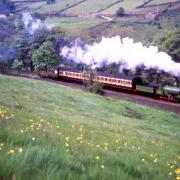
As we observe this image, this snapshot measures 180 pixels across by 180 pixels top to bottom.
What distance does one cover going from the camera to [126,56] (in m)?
64.4

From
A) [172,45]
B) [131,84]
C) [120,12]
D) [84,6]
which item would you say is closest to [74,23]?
[120,12]

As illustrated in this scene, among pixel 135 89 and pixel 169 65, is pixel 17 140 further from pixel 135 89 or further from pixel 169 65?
pixel 169 65

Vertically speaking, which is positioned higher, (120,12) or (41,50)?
(120,12)

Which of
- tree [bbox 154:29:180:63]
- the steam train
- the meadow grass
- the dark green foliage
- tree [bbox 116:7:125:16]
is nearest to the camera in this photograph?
the steam train

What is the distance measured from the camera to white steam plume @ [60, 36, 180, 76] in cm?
5795

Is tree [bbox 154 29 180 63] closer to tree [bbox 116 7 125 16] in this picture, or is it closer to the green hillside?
the green hillside

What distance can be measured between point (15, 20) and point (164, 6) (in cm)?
5529

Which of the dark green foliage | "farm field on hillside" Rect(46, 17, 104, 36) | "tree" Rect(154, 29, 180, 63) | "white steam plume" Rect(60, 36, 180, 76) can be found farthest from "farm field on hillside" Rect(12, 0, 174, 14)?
"white steam plume" Rect(60, 36, 180, 76)

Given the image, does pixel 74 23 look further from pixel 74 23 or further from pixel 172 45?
pixel 172 45

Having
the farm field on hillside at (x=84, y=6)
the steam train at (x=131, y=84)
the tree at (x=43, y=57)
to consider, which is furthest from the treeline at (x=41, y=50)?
the farm field on hillside at (x=84, y=6)

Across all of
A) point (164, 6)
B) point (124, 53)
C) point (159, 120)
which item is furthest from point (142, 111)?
point (164, 6)

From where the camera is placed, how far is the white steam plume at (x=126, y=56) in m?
57.9

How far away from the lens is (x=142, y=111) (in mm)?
41406

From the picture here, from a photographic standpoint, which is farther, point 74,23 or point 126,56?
point 74,23
